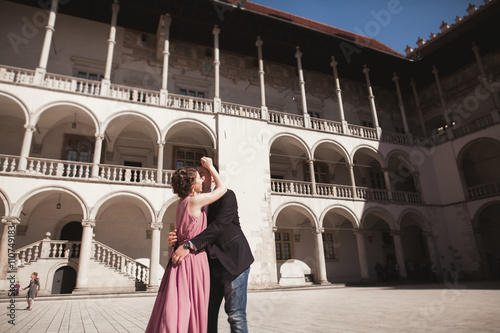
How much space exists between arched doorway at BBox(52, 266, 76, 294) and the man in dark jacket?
1196 centimetres

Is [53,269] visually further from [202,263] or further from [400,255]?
[400,255]

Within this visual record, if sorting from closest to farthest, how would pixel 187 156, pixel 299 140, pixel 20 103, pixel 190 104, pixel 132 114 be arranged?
pixel 20 103, pixel 132 114, pixel 190 104, pixel 187 156, pixel 299 140

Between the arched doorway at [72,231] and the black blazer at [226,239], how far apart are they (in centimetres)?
1458

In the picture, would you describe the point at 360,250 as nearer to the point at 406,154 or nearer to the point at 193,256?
the point at 406,154

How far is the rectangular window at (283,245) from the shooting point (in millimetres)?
18391

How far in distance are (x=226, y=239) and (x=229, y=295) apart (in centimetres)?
46

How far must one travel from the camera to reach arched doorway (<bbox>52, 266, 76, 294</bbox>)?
39.9 ft

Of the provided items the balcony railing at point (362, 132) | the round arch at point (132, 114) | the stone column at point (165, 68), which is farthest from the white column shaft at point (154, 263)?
the balcony railing at point (362, 132)

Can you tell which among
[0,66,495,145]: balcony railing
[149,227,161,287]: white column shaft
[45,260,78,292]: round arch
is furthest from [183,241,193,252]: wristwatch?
[0,66,495,145]: balcony railing

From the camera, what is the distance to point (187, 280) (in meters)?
2.59

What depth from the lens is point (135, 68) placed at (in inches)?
695

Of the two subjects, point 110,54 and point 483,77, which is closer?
point 110,54

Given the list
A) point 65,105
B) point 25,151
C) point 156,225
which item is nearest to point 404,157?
point 156,225

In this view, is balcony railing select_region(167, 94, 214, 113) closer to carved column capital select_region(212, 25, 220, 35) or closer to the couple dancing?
carved column capital select_region(212, 25, 220, 35)
